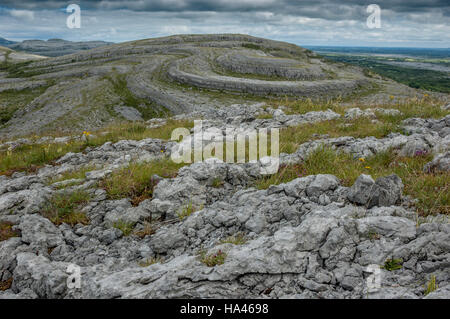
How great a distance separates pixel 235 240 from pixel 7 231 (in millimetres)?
3905

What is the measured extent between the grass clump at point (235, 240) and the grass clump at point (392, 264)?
1849 mm

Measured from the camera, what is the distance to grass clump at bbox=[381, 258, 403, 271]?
10.5 feet

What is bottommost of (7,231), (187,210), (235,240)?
(7,231)

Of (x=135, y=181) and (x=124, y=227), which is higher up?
(x=135, y=181)

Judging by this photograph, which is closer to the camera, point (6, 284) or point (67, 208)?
point (6, 284)

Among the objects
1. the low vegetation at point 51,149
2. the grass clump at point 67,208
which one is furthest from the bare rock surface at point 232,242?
the low vegetation at point 51,149

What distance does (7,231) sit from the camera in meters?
4.59

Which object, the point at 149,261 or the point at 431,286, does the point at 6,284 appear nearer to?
the point at 149,261

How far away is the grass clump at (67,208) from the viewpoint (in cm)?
493

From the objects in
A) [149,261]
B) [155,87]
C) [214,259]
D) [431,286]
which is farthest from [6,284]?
[155,87]

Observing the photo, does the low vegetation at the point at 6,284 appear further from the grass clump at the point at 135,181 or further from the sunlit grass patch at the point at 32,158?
the sunlit grass patch at the point at 32,158
